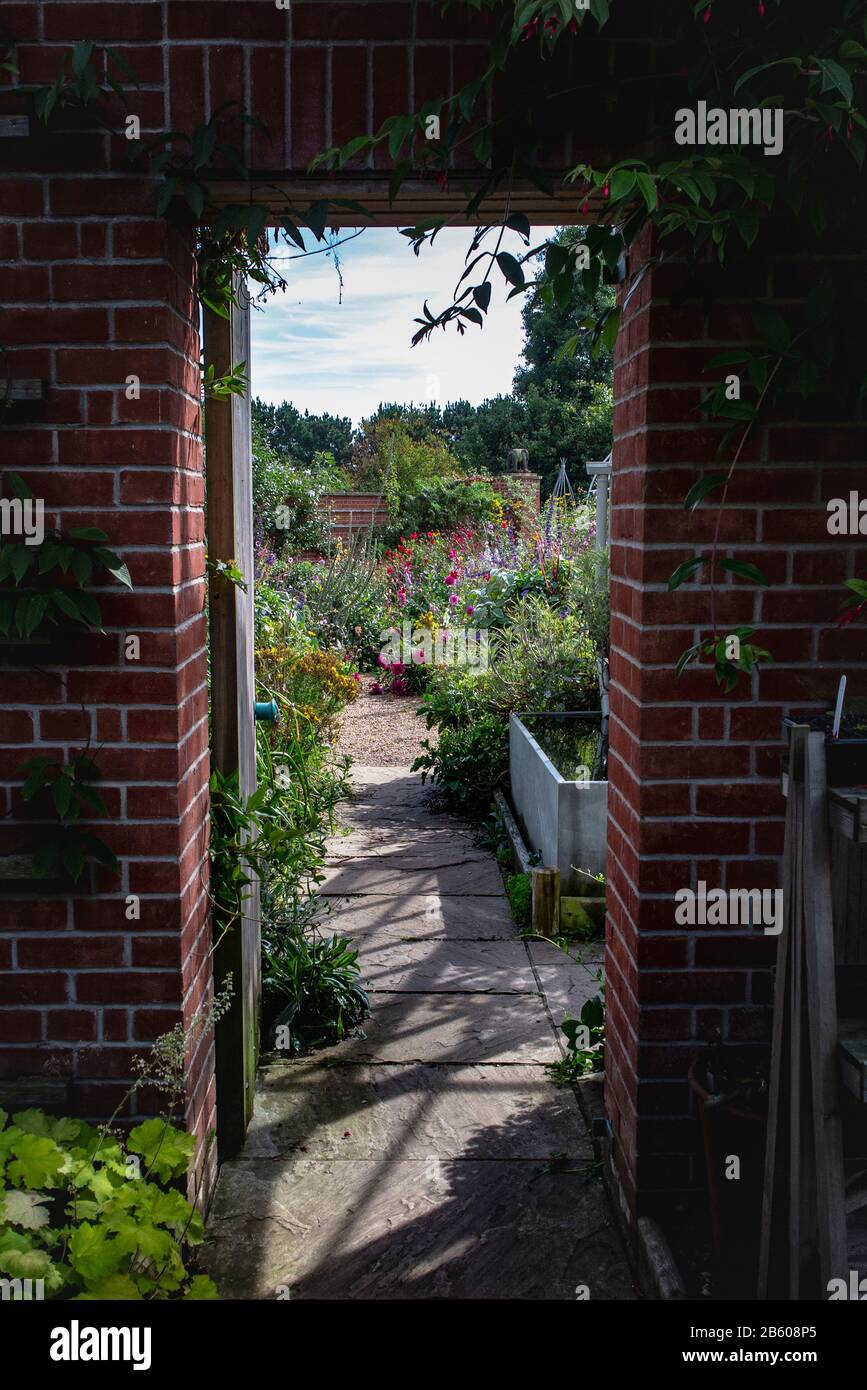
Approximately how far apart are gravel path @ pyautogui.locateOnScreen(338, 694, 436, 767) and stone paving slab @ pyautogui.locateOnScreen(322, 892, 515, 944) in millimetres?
3331

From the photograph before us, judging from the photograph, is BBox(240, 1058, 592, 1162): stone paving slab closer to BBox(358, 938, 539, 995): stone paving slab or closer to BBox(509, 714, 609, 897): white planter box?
BBox(358, 938, 539, 995): stone paving slab

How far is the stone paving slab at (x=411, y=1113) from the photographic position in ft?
11.1

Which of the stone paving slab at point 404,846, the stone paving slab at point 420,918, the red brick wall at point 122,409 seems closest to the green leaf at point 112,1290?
the red brick wall at point 122,409

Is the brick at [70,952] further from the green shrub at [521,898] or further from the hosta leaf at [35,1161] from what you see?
the green shrub at [521,898]

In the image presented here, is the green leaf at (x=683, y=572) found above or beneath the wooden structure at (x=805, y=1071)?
above

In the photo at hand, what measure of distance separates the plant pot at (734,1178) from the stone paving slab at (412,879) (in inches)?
122

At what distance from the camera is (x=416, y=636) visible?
38.0 feet

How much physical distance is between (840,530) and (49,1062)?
2.18 meters

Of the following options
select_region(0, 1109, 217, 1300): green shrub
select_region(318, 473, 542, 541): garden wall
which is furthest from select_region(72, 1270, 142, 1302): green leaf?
select_region(318, 473, 542, 541): garden wall

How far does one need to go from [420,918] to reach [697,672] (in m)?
3.03

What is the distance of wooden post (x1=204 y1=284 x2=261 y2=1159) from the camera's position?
3.26 m

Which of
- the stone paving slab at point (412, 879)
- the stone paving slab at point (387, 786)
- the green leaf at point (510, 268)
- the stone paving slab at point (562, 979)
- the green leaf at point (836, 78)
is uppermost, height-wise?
the green leaf at point (836, 78)

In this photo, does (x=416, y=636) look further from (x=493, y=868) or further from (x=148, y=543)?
(x=148, y=543)
